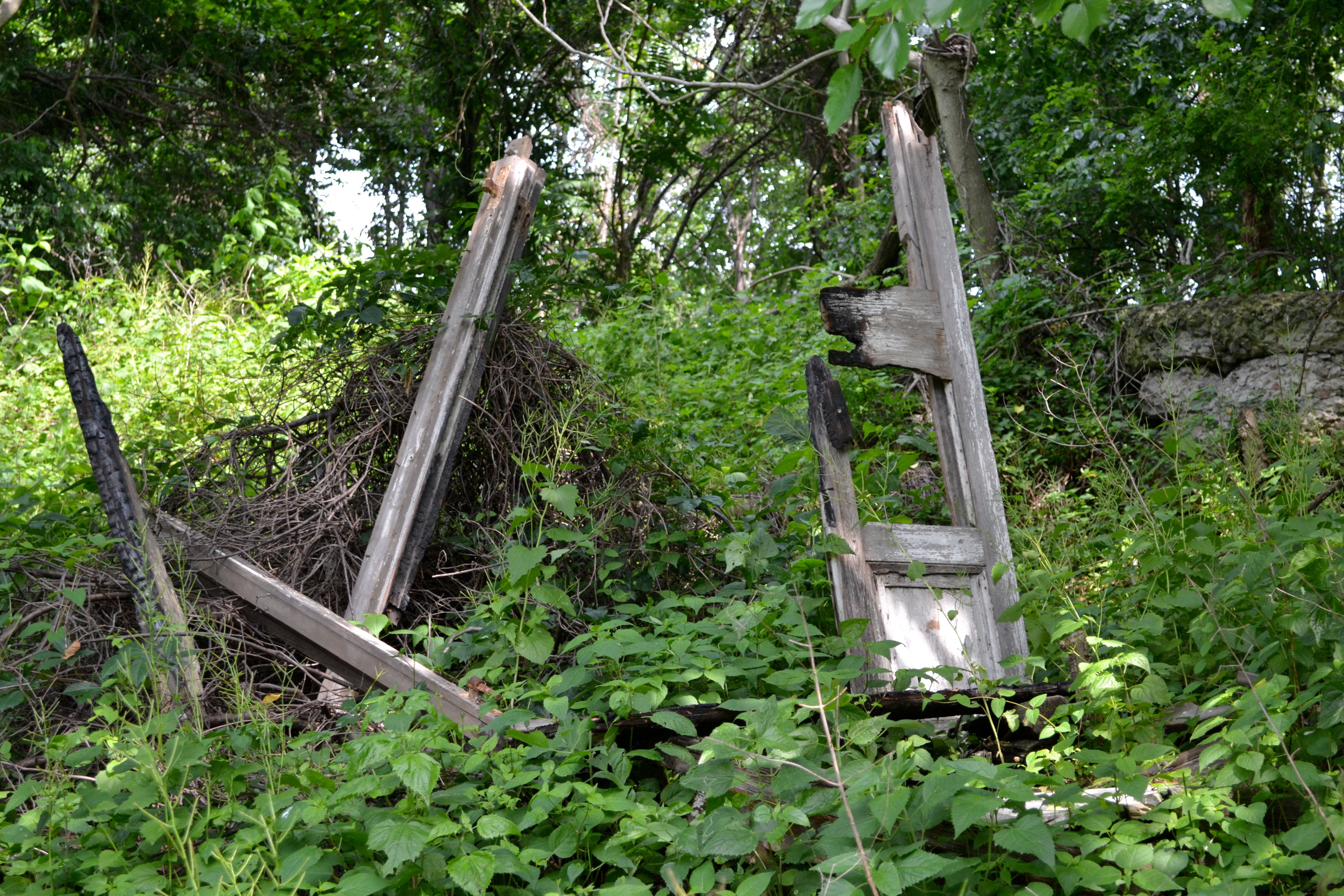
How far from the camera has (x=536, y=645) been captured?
10.2 ft

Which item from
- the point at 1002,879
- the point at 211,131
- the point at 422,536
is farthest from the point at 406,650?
the point at 211,131

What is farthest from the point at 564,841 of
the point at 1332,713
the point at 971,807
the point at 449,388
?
the point at 449,388

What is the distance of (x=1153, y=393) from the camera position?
632 centimetres

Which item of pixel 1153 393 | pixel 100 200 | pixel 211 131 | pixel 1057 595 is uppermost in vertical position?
pixel 211 131

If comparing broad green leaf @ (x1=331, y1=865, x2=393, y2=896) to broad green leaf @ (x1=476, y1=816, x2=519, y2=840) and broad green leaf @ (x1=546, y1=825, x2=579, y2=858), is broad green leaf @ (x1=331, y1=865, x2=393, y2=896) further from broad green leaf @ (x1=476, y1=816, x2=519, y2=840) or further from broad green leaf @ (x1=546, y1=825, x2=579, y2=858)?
broad green leaf @ (x1=546, y1=825, x2=579, y2=858)

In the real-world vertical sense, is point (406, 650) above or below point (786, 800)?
above

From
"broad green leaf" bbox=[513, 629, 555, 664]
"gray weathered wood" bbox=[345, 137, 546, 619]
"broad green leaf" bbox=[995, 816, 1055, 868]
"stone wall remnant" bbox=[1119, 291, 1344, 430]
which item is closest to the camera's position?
"broad green leaf" bbox=[995, 816, 1055, 868]

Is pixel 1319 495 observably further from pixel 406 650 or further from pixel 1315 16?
pixel 1315 16

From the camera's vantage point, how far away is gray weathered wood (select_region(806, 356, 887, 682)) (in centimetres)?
331

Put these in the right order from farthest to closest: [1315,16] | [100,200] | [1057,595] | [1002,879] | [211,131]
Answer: [211,131], [100,200], [1315,16], [1057,595], [1002,879]

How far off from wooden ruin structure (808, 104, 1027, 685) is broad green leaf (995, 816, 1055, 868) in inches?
34.3

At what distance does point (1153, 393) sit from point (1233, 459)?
167cm

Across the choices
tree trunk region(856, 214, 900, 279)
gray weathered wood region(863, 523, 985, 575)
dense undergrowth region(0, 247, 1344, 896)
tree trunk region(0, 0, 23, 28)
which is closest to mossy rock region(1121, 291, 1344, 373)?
dense undergrowth region(0, 247, 1344, 896)

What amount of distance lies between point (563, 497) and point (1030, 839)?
1810mm
